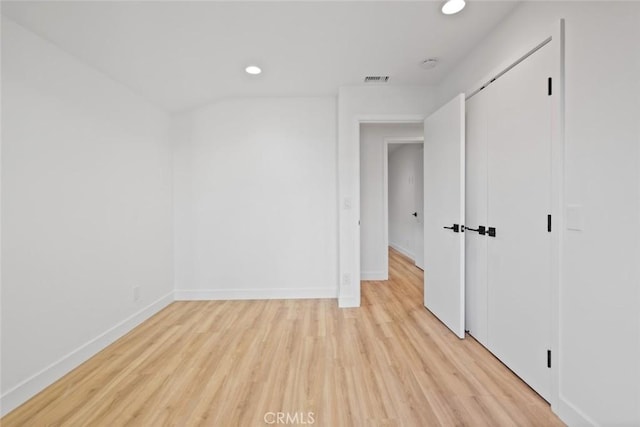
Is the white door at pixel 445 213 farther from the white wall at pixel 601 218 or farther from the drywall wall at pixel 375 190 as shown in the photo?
the drywall wall at pixel 375 190

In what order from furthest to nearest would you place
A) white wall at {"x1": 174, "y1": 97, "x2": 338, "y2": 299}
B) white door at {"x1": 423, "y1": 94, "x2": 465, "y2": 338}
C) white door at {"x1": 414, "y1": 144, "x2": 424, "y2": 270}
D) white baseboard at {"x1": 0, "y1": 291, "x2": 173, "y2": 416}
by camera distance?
white door at {"x1": 414, "y1": 144, "x2": 424, "y2": 270} < white wall at {"x1": 174, "y1": 97, "x2": 338, "y2": 299} < white door at {"x1": 423, "y1": 94, "x2": 465, "y2": 338} < white baseboard at {"x1": 0, "y1": 291, "x2": 173, "y2": 416}

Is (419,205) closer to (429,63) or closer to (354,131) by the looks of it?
Answer: (354,131)

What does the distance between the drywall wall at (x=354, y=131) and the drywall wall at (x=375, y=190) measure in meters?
1.12

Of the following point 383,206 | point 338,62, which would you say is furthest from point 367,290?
point 338,62

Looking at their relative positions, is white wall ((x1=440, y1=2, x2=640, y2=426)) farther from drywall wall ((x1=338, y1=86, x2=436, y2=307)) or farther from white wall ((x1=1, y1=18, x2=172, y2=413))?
white wall ((x1=1, y1=18, x2=172, y2=413))

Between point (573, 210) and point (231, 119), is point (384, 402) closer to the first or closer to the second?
point (573, 210)

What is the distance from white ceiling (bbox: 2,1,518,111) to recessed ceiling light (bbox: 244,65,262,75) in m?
0.06

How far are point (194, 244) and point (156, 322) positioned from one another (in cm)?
94

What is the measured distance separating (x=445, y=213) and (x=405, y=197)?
128 inches

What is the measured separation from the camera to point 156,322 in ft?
8.45

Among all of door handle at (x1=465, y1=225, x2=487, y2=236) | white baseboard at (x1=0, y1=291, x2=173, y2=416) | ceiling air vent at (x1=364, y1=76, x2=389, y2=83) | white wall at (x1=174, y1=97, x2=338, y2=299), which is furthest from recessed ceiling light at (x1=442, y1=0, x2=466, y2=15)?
white baseboard at (x1=0, y1=291, x2=173, y2=416)

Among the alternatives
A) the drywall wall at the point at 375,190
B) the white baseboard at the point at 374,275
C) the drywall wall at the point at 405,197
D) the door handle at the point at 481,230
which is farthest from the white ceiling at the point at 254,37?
the white baseboard at the point at 374,275

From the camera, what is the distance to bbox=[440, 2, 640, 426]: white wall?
1.06 meters

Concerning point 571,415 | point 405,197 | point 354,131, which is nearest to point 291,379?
point 571,415
